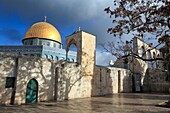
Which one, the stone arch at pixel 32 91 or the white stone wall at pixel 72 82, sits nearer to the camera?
the stone arch at pixel 32 91

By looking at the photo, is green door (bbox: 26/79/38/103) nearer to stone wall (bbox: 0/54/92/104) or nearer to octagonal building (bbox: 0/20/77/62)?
stone wall (bbox: 0/54/92/104)

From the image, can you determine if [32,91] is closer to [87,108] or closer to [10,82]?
[10,82]

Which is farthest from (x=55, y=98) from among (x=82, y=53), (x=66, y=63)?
(x=82, y=53)

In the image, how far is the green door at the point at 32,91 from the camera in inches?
442

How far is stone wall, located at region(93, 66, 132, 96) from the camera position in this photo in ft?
53.4

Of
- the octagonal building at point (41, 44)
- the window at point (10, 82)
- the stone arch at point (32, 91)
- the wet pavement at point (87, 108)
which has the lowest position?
the wet pavement at point (87, 108)

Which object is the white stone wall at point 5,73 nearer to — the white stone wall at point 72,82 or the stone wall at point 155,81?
the white stone wall at point 72,82

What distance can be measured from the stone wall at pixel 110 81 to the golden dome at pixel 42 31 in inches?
793

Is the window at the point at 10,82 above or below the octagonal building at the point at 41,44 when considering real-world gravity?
below

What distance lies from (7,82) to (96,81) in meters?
8.56

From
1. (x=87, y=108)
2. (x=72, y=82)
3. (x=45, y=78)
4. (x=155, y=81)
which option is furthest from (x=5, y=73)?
(x=155, y=81)

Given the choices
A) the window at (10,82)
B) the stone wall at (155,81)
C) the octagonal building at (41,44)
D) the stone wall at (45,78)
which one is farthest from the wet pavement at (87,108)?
the octagonal building at (41,44)

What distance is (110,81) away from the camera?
18203 mm

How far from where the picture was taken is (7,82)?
10.4 meters
